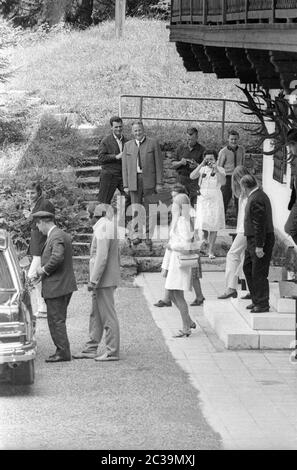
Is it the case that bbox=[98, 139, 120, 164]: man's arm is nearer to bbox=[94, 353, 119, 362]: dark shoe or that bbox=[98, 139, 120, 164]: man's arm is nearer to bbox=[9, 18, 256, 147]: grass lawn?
bbox=[9, 18, 256, 147]: grass lawn

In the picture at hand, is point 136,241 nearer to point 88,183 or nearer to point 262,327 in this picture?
point 88,183

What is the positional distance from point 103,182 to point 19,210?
1622 mm

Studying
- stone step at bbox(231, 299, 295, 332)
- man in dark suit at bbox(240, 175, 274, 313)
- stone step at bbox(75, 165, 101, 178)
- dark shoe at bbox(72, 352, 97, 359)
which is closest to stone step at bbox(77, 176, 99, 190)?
stone step at bbox(75, 165, 101, 178)

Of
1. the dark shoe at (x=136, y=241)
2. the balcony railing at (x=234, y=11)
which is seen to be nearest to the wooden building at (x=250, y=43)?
the balcony railing at (x=234, y=11)

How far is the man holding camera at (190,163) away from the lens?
21.9 m

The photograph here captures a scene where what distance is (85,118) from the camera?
29.3 meters

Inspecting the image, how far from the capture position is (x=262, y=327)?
15180 mm

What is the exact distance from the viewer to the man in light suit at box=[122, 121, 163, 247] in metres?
21.2

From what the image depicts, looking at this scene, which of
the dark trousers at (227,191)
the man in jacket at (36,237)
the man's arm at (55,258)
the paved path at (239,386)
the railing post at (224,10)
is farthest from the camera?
the dark trousers at (227,191)

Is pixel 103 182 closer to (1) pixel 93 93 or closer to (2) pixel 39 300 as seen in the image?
(2) pixel 39 300

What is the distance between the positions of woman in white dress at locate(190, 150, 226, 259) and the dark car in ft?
25.7

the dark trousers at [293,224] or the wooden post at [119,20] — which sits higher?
the wooden post at [119,20]

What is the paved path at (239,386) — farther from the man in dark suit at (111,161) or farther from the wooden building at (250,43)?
the man in dark suit at (111,161)

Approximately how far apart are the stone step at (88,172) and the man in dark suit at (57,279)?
1043 cm
